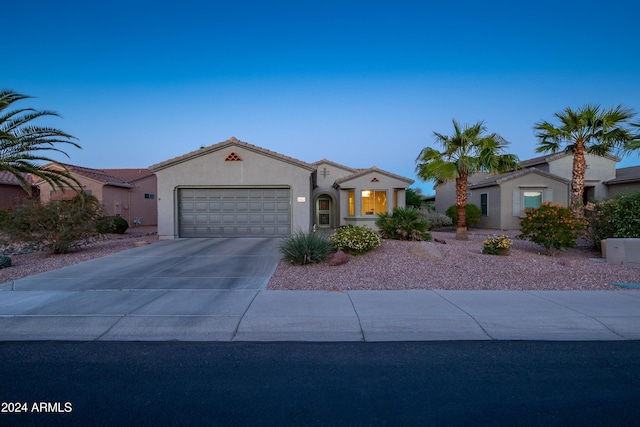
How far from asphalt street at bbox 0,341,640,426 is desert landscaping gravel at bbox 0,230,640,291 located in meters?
3.10

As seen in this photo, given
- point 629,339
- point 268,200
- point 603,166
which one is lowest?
point 629,339

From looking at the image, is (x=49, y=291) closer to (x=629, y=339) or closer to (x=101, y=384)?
(x=101, y=384)

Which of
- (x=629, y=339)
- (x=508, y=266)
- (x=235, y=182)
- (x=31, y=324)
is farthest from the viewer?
(x=235, y=182)

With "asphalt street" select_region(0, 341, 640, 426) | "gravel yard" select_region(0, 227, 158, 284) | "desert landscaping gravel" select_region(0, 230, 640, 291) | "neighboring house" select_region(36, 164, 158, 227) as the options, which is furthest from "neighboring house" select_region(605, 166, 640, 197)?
"neighboring house" select_region(36, 164, 158, 227)

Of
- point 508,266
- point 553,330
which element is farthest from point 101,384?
point 508,266

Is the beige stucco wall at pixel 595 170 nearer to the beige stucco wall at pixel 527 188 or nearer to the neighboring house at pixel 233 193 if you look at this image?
the beige stucco wall at pixel 527 188

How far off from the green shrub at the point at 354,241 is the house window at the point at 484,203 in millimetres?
15255

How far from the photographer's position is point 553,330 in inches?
209

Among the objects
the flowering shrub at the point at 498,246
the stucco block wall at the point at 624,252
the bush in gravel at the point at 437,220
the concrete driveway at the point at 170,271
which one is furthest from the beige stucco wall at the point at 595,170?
the concrete driveway at the point at 170,271

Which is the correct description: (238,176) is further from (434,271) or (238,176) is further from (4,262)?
(434,271)

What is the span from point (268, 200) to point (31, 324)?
10.8 m

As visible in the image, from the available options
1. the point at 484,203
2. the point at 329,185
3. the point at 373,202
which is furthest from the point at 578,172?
the point at 329,185

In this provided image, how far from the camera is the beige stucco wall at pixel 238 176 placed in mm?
15703

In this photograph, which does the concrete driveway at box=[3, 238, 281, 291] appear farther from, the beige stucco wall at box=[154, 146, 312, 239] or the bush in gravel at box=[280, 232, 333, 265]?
the beige stucco wall at box=[154, 146, 312, 239]
